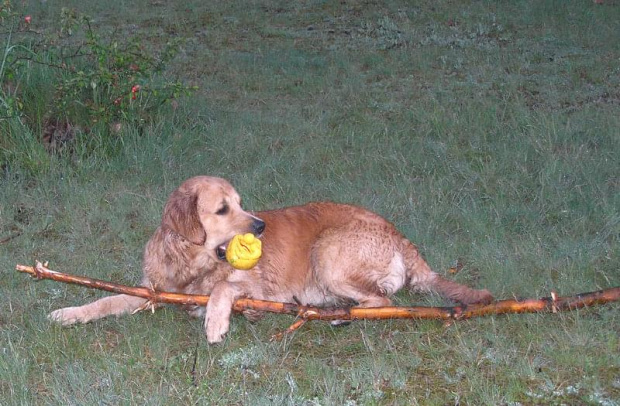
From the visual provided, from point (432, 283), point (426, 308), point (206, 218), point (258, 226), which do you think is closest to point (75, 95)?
point (206, 218)

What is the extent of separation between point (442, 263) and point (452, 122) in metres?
3.25

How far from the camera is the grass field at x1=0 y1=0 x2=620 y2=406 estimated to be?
157 inches

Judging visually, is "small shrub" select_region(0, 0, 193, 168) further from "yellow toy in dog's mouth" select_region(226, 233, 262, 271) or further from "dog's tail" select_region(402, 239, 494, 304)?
"dog's tail" select_region(402, 239, 494, 304)

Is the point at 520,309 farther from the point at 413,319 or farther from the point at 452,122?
the point at 452,122

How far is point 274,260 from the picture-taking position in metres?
5.09

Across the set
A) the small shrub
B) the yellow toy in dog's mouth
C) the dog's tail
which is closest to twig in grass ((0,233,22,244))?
the small shrub

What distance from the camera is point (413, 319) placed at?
15.0 feet

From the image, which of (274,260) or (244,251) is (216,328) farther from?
(274,260)

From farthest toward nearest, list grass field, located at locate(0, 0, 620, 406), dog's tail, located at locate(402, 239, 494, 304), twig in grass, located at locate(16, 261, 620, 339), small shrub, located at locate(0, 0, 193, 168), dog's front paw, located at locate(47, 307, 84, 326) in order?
1. small shrub, located at locate(0, 0, 193, 168)
2. dog's front paw, located at locate(47, 307, 84, 326)
3. dog's tail, located at locate(402, 239, 494, 304)
4. twig in grass, located at locate(16, 261, 620, 339)
5. grass field, located at locate(0, 0, 620, 406)

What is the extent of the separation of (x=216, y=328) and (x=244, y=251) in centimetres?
48

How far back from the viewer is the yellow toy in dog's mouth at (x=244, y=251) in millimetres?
Result: 4539

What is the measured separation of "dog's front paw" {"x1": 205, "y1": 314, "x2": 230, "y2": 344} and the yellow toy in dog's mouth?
0.36 meters

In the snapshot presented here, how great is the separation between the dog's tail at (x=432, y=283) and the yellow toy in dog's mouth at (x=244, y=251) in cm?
111

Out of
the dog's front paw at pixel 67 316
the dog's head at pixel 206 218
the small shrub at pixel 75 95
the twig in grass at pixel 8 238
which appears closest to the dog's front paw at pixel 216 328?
the dog's head at pixel 206 218
